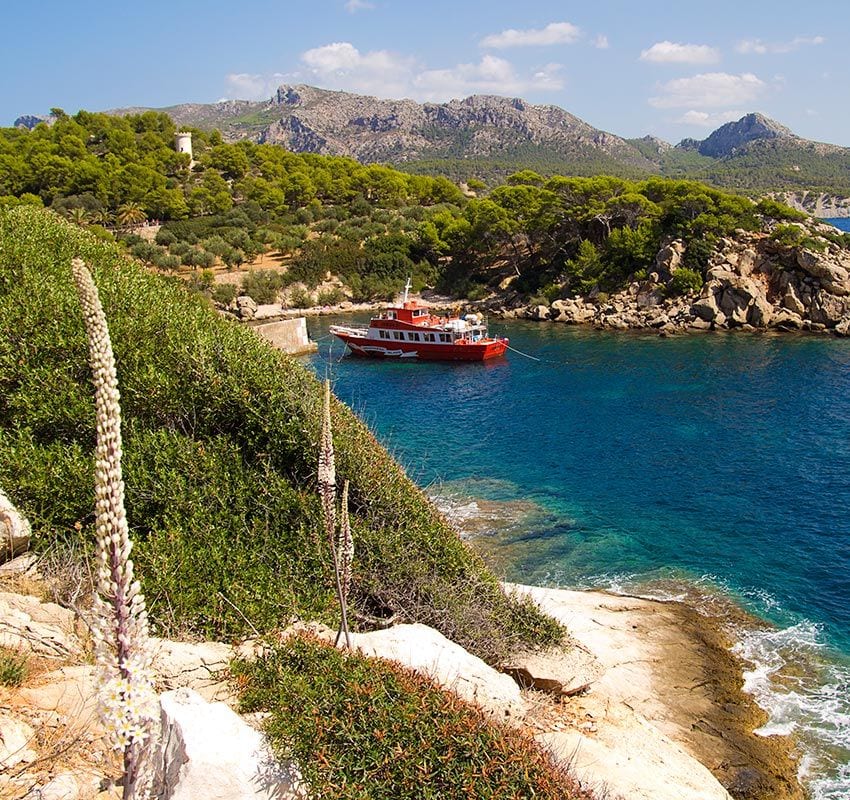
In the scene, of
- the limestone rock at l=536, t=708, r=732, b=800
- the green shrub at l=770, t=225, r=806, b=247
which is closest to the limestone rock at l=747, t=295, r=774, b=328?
the green shrub at l=770, t=225, r=806, b=247

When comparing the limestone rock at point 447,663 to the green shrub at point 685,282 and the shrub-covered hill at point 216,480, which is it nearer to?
the shrub-covered hill at point 216,480

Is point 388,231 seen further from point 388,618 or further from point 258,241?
point 388,618

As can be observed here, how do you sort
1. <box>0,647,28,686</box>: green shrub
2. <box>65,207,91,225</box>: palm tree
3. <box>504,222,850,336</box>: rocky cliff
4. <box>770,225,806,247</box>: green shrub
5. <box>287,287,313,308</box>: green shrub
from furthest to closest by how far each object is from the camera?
<box>287,287,313,308</box>: green shrub
<box>65,207,91,225</box>: palm tree
<box>770,225,806,247</box>: green shrub
<box>504,222,850,336</box>: rocky cliff
<box>0,647,28,686</box>: green shrub

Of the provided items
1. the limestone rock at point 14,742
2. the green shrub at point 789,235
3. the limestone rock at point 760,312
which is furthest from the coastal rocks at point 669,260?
the limestone rock at point 14,742

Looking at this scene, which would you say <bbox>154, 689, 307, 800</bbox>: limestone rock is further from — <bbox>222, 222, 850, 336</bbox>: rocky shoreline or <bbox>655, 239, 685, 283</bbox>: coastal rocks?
<bbox>655, 239, 685, 283</bbox>: coastal rocks

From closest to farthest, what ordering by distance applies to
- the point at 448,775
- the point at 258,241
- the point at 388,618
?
1. the point at 448,775
2. the point at 388,618
3. the point at 258,241

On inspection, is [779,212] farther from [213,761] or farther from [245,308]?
[213,761]

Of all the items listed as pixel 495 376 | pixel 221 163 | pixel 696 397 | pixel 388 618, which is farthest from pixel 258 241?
pixel 388 618
